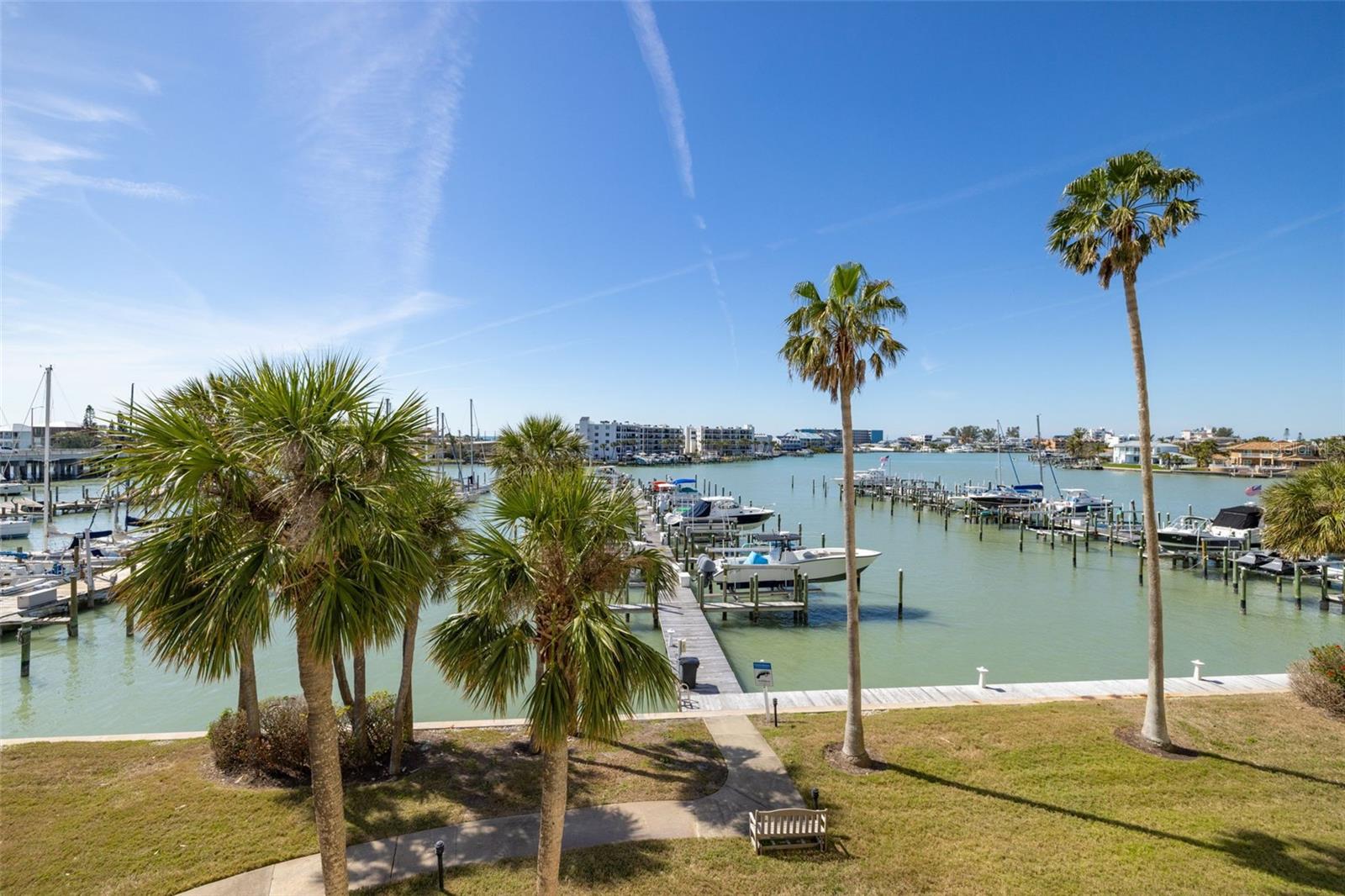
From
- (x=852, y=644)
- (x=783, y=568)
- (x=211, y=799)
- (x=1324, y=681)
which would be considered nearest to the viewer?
(x=211, y=799)

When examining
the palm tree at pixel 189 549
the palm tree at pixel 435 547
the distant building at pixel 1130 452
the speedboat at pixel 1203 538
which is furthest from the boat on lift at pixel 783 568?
the distant building at pixel 1130 452

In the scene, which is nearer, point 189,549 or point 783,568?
point 189,549

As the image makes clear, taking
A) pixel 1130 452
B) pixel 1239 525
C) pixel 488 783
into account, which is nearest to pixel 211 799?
pixel 488 783

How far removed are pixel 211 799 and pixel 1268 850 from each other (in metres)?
15.6

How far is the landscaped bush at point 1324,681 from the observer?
1268cm

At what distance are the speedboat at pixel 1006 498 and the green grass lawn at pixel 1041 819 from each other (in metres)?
48.7

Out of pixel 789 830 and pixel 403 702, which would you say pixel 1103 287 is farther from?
pixel 403 702

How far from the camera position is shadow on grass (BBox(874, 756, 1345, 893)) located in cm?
757

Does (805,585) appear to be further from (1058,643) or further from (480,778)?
(480,778)

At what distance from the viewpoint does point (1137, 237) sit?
10.9 m

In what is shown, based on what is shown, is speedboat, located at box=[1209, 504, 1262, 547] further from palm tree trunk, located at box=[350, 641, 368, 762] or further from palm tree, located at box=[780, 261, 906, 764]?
palm tree trunk, located at box=[350, 641, 368, 762]

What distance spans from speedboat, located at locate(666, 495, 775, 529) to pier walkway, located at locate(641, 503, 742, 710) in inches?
727

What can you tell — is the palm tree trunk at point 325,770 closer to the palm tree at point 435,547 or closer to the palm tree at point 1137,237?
the palm tree at point 435,547

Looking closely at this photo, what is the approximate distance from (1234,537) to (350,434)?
4891 centimetres
